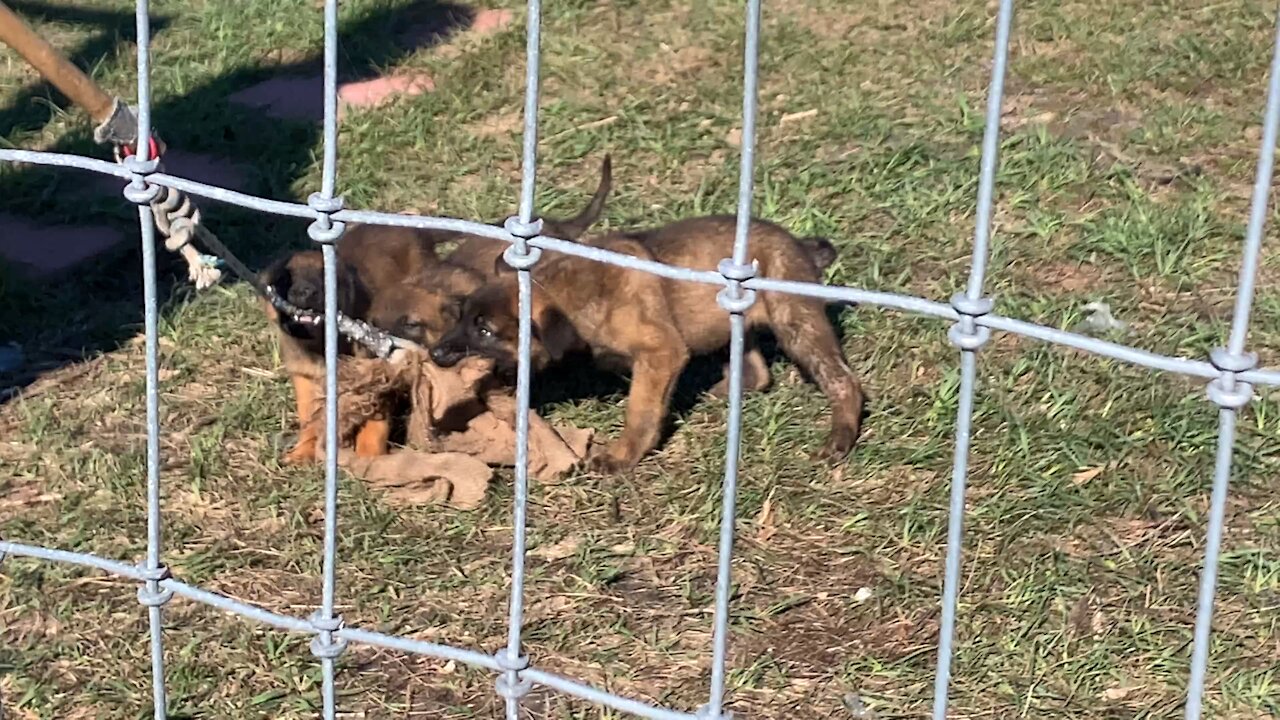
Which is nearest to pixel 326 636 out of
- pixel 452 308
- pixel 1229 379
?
pixel 1229 379

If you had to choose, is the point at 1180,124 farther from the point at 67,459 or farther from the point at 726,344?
the point at 67,459

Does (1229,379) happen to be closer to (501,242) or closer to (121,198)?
(501,242)

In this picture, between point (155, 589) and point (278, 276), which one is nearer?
point (155, 589)

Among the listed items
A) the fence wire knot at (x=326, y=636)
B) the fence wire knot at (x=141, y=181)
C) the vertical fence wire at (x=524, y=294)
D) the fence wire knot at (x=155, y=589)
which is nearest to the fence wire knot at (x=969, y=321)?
the vertical fence wire at (x=524, y=294)

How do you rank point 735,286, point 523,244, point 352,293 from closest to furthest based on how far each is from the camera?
point 735,286 → point 523,244 → point 352,293

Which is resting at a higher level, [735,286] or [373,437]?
[373,437]

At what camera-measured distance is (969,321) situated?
→ 1.95 meters

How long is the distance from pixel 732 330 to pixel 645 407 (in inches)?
86.1

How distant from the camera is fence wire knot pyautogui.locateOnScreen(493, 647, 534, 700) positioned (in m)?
2.36

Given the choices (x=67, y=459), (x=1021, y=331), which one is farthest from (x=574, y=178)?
(x=1021, y=331)

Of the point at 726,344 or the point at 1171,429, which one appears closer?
the point at 1171,429

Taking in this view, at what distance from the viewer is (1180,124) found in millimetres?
6230

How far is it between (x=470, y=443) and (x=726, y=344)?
34.1 inches

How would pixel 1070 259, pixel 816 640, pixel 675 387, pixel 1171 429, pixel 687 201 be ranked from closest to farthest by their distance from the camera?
pixel 816 640, pixel 1171 429, pixel 675 387, pixel 1070 259, pixel 687 201
